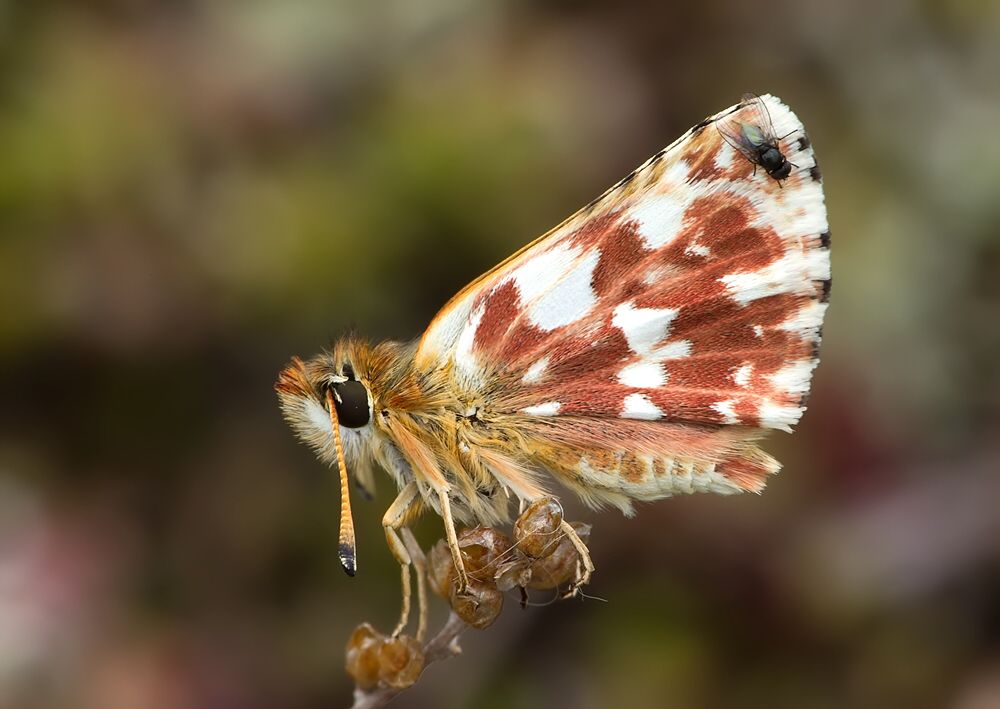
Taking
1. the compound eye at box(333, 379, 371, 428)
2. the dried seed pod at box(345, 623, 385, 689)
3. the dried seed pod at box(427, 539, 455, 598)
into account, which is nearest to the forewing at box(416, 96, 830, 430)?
the compound eye at box(333, 379, 371, 428)

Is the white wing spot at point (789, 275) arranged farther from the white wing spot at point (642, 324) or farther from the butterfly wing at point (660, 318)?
the white wing spot at point (642, 324)

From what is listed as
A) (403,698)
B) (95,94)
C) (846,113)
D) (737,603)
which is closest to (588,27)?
(846,113)

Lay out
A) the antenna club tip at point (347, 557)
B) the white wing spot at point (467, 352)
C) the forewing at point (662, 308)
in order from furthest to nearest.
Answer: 1. the white wing spot at point (467, 352)
2. the forewing at point (662, 308)
3. the antenna club tip at point (347, 557)

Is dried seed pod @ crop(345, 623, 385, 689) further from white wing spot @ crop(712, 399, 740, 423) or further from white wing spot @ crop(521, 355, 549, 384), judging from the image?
white wing spot @ crop(712, 399, 740, 423)

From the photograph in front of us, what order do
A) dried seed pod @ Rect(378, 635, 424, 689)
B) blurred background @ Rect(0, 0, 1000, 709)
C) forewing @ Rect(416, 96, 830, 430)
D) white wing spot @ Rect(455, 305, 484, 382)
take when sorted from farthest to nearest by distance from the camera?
blurred background @ Rect(0, 0, 1000, 709)
white wing spot @ Rect(455, 305, 484, 382)
forewing @ Rect(416, 96, 830, 430)
dried seed pod @ Rect(378, 635, 424, 689)

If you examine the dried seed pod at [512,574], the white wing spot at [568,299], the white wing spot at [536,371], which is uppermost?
the white wing spot at [568,299]

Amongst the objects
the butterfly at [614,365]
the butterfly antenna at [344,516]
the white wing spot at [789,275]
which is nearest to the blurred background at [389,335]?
the butterfly at [614,365]
